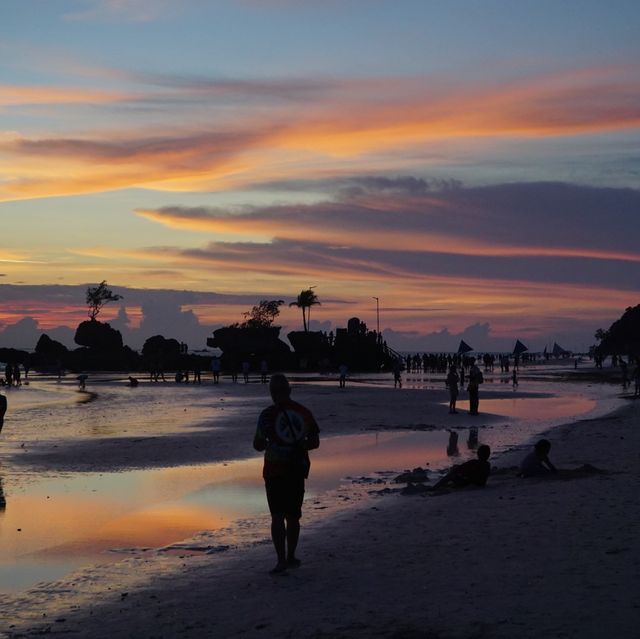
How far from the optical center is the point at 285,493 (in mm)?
9688

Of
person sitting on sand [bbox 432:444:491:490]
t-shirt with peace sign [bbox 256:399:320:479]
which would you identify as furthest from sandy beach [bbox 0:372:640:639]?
t-shirt with peace sign [bbox 256:399:320:479]

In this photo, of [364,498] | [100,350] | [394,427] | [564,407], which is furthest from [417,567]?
[100,350]

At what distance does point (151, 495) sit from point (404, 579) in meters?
7.84

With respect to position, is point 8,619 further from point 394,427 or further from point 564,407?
point 564,407

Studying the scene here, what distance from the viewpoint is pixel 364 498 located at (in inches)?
591

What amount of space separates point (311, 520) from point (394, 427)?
17063 mm

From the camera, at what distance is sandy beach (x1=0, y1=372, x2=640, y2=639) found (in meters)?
7.53

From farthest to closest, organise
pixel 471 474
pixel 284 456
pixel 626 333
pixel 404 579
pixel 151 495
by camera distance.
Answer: pixel 626 333, pixel 151 495, pixel 471 474, pixel 284 456, pixel 404 579

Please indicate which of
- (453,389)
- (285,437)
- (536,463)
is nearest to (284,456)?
(285,437)

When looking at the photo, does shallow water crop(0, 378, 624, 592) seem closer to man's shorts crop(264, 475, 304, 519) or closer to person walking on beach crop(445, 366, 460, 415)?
man's shorts crop(264, 475, 304, 519)

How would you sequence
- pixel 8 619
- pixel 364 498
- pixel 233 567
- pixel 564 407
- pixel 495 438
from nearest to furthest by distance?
pixel 8 619, pixel 233 567, pixel 364 498, pixel 495 438, pixel 564 407

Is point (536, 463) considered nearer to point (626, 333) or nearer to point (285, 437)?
point (285, 437)

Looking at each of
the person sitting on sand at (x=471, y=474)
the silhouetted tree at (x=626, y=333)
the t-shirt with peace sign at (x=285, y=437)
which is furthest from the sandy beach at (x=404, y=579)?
the silhouetted tree at (x=626, y=333)

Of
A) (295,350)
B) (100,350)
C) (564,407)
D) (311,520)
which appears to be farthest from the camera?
(100,350)
